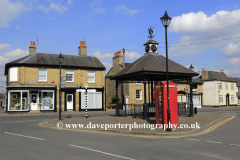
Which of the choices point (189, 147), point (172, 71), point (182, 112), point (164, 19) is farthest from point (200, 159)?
point (182, 112)

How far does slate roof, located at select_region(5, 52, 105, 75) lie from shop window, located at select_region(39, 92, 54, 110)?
4.35 meters

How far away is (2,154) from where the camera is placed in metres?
7.71

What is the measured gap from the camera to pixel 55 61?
3522 centimetres

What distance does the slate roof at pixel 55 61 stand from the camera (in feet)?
109

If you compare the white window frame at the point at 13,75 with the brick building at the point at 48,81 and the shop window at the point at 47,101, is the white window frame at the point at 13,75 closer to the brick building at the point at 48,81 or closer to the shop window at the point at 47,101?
the brick building at the point at 48,81

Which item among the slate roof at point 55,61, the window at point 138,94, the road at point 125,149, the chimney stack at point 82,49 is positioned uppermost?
the chimney stack at point 82,49

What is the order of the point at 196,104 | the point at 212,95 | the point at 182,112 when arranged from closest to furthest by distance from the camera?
the point at 182,112, the point at 196,104, the point at 212,95

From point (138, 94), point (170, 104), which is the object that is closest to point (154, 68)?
point (170, 104)

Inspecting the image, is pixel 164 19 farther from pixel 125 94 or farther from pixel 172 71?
pixel 125 94

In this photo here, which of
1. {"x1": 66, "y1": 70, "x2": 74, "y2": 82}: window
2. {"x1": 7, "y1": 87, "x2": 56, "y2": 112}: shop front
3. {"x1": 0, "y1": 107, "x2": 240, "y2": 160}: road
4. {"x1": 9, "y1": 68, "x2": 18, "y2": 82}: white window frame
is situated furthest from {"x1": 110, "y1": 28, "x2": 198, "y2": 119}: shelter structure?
{"x1": 9, "y1": 68, "x2": 18, "y2": 82}: white window frame

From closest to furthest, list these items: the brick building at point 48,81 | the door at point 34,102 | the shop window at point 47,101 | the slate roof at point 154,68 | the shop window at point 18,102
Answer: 1. the slate roof at point 154,68
2. the shop window at point 18,102
3. the brick building at point 48,81
4. the door at point 34,102
5. the shop window at point 47,101

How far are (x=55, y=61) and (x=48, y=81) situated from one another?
10.8ft

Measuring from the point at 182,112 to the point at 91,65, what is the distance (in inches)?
755

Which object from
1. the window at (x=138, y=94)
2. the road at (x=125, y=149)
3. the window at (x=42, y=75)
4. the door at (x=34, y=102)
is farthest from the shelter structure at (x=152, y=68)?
the window at (x=138, y=94)
